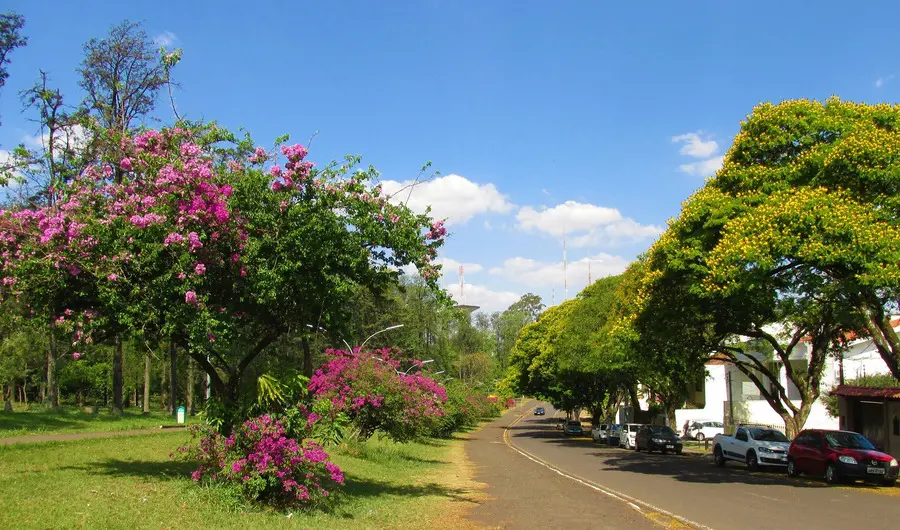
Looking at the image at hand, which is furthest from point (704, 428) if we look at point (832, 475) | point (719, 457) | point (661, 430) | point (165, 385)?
point (165, 385)

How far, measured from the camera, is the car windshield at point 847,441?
20.0m

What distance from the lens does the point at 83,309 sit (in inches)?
452

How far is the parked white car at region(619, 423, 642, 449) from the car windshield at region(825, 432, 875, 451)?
1835cm

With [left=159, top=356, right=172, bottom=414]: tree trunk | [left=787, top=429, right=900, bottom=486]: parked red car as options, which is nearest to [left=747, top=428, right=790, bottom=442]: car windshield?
[left=787, top=429, right=900, bottom=486]: parked red car

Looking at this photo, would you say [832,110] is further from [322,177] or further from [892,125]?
[322,177]

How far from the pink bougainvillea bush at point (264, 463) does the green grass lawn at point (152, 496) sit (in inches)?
12.8

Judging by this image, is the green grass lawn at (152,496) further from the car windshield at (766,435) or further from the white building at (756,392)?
the white building at (756,392)

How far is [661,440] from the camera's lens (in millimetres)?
34750

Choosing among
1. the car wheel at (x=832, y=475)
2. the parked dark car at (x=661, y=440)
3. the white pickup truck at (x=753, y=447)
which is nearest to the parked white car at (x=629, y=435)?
the parked dark car at (x=661, y=440)

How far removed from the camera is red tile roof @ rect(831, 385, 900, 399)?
25031mm

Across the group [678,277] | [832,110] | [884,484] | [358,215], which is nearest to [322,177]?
[358,215]

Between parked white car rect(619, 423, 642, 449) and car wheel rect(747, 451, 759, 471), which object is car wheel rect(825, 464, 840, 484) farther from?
parked white car rect(619, 423, 642, 449)

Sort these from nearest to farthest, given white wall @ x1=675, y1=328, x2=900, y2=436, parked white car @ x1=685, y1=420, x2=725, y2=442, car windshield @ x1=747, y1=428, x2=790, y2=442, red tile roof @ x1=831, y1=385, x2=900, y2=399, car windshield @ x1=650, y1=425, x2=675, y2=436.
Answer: car windshield @ x1=747, y1=428, x2=790, y2=442 < red tile roof @ x1=831, y1=385, x2=900, y2=399 < car windshield @ x1=650, y1=425, x2=675, y2=436 < white wall @ x1=675, y1=328, x2=900, y2=436 < parked white car @ x1=685, y1=420, x2=725, y2=442

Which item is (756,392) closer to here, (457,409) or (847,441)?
(457,409)
